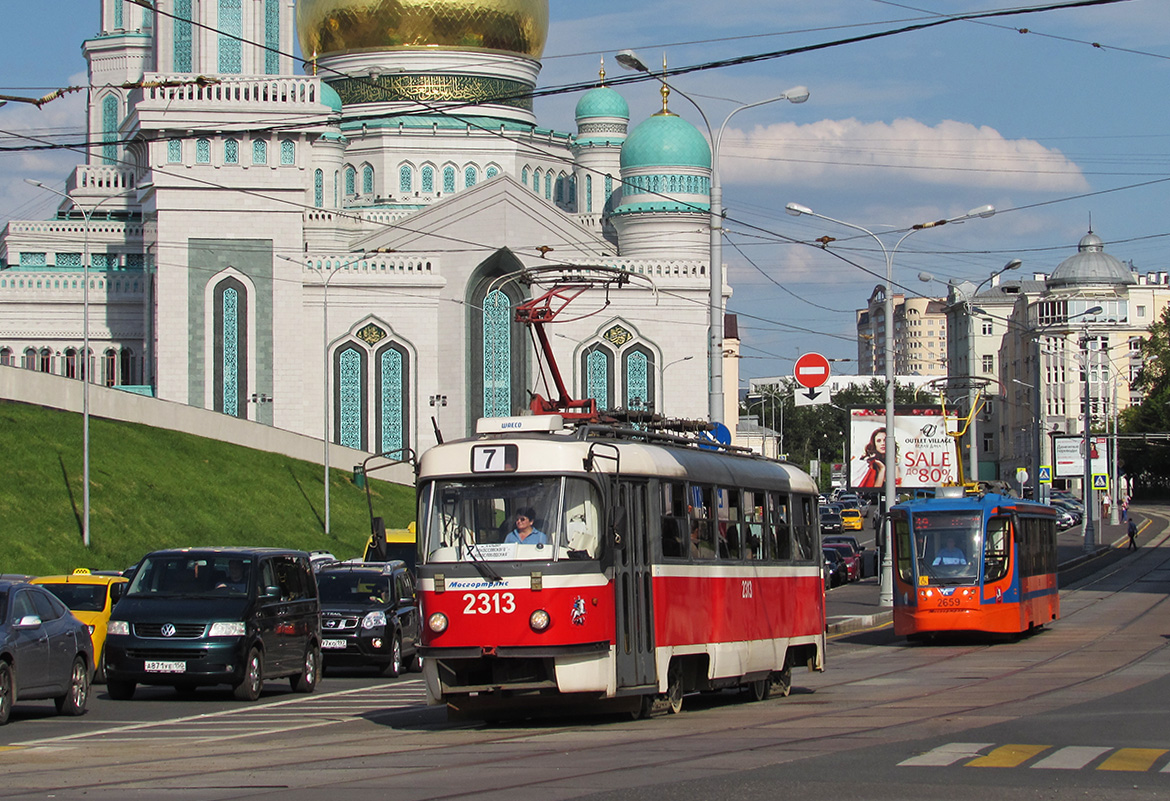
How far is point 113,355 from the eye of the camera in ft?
222

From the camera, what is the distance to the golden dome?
7181 cm

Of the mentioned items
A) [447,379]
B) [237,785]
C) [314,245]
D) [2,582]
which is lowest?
[237,785]

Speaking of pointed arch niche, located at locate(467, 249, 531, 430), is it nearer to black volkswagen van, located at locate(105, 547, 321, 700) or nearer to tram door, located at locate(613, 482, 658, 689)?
black volkswagen van, located at locate(105, 547, 321, 700)

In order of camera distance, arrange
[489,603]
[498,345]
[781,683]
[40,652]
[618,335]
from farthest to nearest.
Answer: [618,335], [498,345], [781,683], [40,652], [489,603]

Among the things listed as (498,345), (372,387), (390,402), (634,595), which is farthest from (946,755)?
(498,345)

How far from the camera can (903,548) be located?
86.4ft

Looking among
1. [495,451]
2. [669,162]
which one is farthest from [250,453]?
[495,451]

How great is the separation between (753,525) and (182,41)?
180 ft

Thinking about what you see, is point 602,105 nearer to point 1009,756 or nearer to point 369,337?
point 369,337

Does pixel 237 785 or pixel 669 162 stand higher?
pixel 669 162

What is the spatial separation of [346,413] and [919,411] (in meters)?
27.2

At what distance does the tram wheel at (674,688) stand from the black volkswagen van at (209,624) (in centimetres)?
467

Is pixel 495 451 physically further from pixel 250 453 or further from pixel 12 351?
pixel 12 351

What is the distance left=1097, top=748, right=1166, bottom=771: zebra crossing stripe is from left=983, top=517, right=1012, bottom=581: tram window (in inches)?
569
